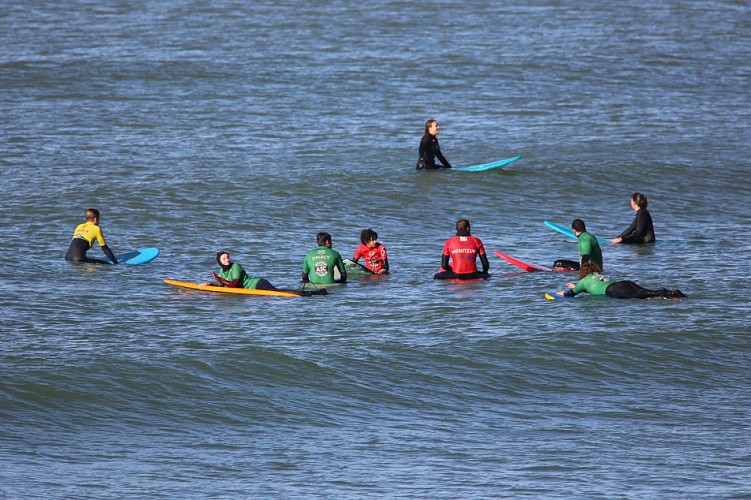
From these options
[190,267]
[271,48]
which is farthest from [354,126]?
[190,267]

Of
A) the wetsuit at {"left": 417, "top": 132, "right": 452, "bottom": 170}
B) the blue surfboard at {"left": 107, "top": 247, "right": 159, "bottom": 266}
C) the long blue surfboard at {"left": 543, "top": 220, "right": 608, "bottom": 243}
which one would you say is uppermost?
the wetsuit at {"left": 417, "top": 132, "right": 452, "bottom": 170}

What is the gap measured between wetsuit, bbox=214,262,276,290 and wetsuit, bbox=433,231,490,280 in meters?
3.13

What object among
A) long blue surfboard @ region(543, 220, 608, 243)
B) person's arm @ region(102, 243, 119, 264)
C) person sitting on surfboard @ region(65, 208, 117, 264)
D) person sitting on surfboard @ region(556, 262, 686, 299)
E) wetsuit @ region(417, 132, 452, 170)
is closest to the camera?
person sitting on surfboard @ region(556, 262, 686, 299)

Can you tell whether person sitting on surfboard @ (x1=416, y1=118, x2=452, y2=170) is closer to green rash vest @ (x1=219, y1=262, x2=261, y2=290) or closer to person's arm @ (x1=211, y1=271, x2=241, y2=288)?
green rash vest @ (x1=219, y1=262, x2=261, y2=290)

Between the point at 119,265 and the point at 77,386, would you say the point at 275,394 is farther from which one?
the point at 119,265

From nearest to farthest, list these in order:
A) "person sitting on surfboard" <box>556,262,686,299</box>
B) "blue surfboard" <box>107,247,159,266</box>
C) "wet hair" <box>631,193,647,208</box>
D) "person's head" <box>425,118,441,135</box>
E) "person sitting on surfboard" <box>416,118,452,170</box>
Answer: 1. "person sitting on surfboard" <box>556,262,686,299</box>
2. "blue surfboard" <box>107,247,159,266</box>
3. "wet hair" <box>631,193,647,208</box>
4. "person's head" <box>425,118,441,135</box>
5. "person sitting on surfboard" <box>416,118,452,170</box>

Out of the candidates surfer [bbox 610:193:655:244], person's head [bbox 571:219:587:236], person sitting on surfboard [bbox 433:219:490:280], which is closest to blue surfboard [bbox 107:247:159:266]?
person sitting on surfboard [bbox 433:219:490:280]

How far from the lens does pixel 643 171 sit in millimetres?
30234

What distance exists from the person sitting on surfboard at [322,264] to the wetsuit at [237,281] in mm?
848

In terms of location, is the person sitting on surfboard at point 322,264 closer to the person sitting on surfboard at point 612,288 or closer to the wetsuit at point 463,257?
the wetsuit at point 463,257

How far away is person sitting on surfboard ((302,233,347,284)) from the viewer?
1862 centimetres

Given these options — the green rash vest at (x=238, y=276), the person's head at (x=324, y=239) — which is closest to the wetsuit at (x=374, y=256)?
the person's head at (x=324, y=239)

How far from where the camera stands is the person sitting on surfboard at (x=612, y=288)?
17.3 metres

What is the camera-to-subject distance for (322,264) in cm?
1869
